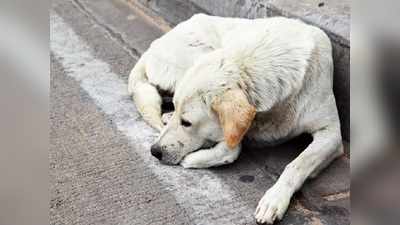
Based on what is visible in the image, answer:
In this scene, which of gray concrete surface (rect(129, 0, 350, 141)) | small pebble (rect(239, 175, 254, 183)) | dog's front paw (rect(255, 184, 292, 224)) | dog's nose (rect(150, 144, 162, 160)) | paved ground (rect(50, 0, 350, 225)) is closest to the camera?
dog's front paw (rect(255, 184, 292, 224))

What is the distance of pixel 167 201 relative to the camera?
8.96 feet

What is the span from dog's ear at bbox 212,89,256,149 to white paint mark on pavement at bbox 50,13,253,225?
10.6 inches

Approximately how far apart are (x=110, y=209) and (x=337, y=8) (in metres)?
1.89


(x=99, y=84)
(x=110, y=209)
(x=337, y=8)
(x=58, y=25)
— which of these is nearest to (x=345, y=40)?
(x=337, y=8)

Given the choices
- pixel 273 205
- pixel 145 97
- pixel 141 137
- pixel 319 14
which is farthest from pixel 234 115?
pixel 319 14

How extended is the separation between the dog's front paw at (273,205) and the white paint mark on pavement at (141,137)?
68 millimetres

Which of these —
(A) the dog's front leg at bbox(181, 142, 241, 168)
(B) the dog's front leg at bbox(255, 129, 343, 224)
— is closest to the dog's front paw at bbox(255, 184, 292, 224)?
(B) the dog's front leg at bbox(255, 129, 343, 224)

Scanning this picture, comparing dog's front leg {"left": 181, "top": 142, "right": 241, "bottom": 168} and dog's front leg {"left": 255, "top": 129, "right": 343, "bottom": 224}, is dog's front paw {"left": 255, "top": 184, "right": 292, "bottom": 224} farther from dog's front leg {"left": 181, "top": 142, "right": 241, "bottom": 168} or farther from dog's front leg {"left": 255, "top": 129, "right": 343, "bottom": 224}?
dog's front leg {"left": 181, "top": 142, "right": 241, "bottom": 168}

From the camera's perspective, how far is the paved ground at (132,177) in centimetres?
263

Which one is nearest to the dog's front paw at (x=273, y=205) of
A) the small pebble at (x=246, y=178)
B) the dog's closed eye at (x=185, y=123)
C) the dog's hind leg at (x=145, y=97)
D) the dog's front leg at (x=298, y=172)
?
the dog's front leg at (x=298, y=172)

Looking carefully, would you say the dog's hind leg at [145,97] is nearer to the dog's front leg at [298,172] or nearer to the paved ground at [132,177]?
the paved ground at [132,177]

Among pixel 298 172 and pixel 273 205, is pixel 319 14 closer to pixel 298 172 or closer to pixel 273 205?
pixel 298 172

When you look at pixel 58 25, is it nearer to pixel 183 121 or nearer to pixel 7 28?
pixel 183 121

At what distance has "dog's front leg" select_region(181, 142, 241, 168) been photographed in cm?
297
